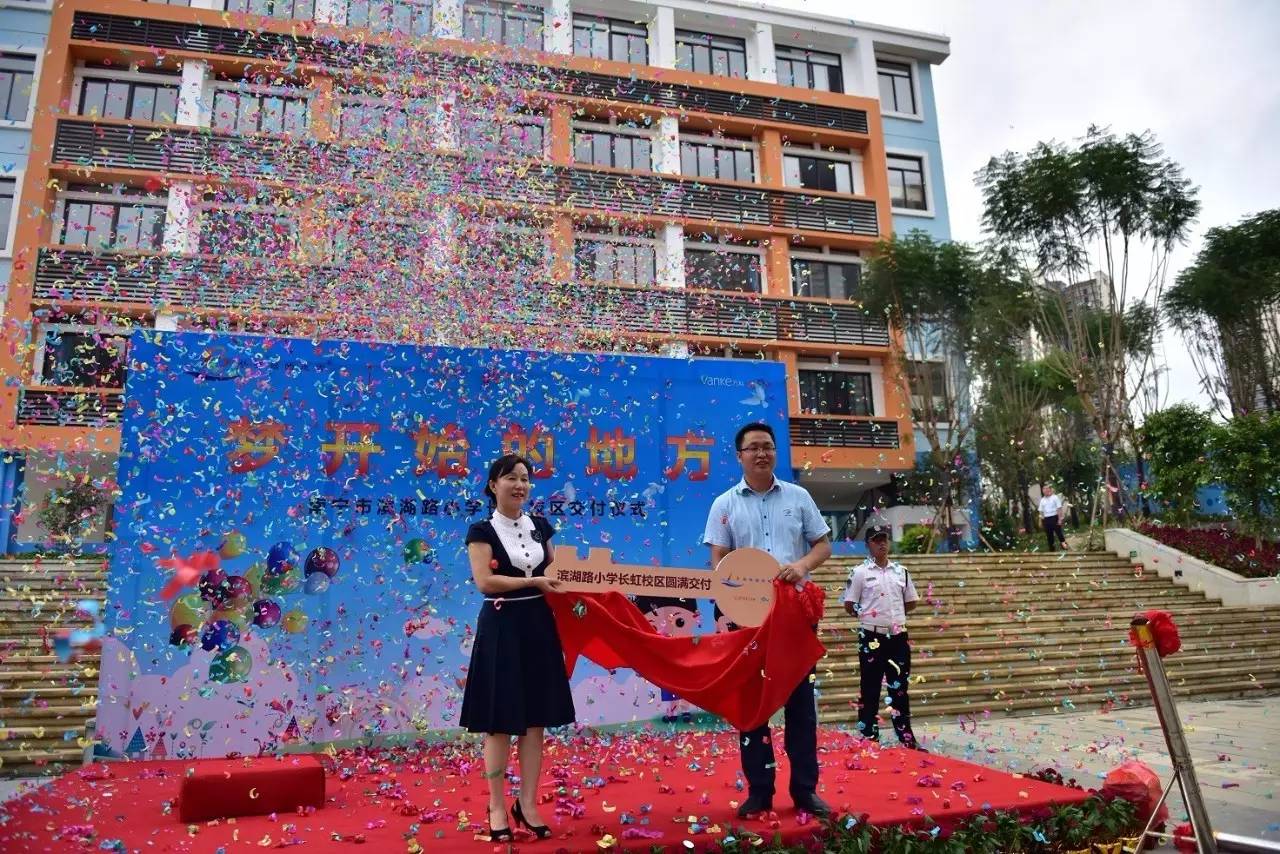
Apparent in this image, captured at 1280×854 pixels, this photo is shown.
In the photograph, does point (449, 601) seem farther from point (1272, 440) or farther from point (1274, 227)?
point (1274, 227)

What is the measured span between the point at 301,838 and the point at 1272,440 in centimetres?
1309

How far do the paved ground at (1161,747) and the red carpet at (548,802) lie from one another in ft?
2.34

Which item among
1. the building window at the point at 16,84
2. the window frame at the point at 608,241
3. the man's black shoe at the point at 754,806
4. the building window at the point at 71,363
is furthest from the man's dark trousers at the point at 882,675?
the building window at the point at 16,84

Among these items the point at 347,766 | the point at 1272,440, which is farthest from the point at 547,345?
the point at 1272,440

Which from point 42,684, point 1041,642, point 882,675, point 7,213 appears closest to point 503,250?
point 882,675

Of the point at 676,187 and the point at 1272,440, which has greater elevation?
the point at 676,187

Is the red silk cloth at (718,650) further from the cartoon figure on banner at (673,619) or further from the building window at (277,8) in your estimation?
the building window at (277,8)

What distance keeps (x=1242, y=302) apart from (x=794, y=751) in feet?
53.6

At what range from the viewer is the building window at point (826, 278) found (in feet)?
61.8

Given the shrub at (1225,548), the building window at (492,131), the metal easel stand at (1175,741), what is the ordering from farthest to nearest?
the shrub at (1225,548) → the building window at (492,131) → the metal easel stand at (1175,741)

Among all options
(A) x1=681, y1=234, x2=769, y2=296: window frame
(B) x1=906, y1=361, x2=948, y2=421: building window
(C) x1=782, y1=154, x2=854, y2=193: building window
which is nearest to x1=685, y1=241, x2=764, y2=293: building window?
(A) x1=681, y1=234, x2=769, y2=296: window frame

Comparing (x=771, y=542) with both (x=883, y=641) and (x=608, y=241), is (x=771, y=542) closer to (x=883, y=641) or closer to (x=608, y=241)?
(x=883, y=641)

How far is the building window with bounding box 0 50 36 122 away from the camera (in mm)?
14827

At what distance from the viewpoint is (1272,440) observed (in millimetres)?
11461
